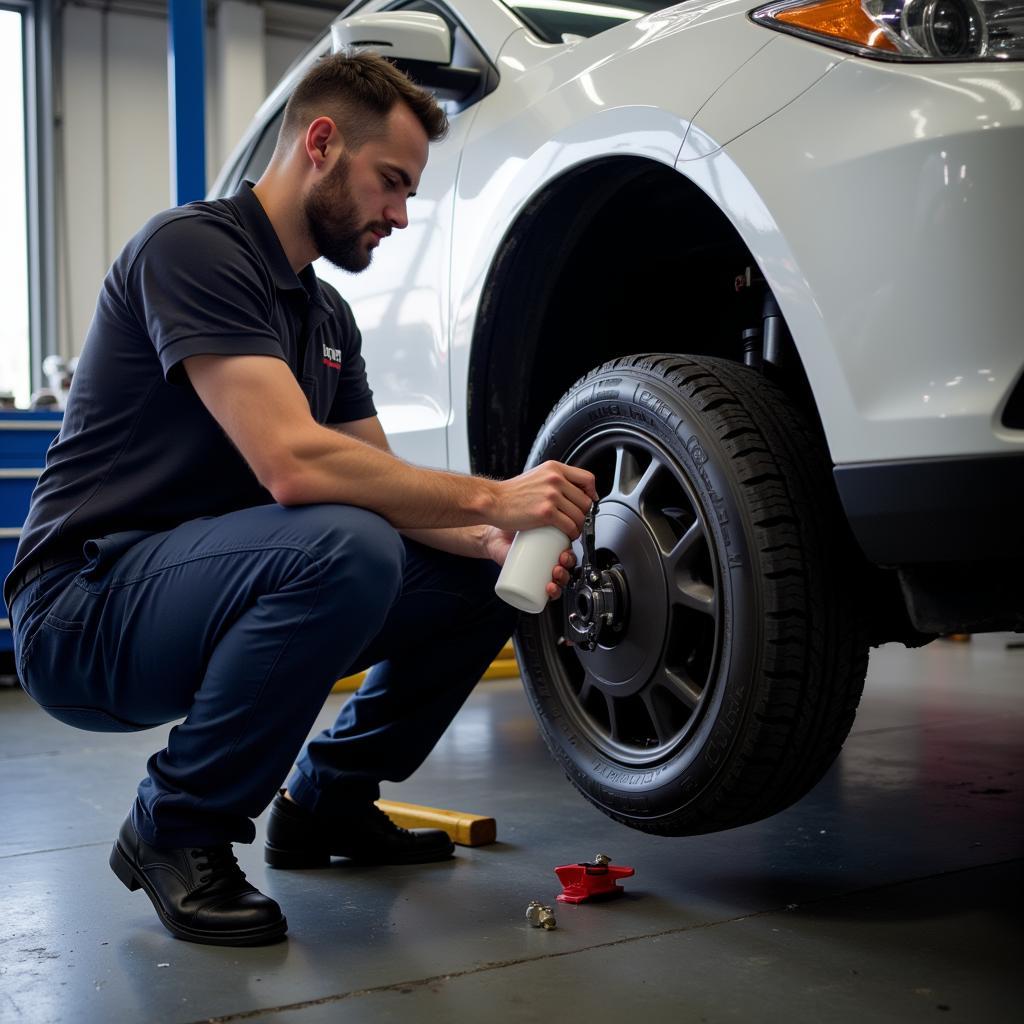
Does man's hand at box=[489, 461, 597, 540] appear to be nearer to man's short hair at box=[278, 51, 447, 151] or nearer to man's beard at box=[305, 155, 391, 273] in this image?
man's beard at box=[305, 155, 391, 273]

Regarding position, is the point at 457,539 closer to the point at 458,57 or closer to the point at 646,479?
the point at 646,479

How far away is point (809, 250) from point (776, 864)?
2.79ft

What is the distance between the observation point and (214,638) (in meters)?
1.49

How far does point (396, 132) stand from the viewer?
1729mm

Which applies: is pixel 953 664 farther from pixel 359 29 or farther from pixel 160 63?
pixel 160 63

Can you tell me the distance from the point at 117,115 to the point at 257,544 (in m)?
8.59

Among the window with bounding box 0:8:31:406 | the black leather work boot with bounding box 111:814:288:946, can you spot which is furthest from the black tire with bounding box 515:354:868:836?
the window with bounding box 0:8:31:406

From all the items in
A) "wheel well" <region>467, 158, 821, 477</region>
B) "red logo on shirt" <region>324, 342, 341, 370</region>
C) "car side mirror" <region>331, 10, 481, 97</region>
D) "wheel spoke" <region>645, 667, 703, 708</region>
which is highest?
"car side mirror" <region>331, 10, 481, 97</region>

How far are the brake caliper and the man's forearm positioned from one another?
0.45 feet

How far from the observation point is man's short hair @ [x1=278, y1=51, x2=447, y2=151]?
171cm

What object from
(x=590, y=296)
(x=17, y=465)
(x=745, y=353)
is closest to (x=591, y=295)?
(x=590, y=296)

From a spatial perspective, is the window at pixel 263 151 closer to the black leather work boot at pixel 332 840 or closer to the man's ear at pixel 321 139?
the man's ear at pixel 321 139

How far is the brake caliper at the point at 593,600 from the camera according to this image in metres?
1.66

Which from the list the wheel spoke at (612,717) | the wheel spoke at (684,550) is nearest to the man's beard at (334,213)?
the wheel spoke at (684,550)
